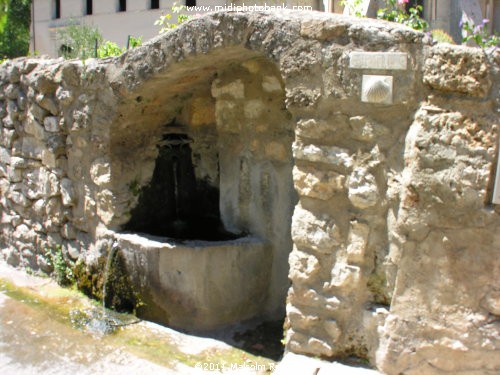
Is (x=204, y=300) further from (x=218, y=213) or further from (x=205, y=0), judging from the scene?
Result: (x=205, y=0)

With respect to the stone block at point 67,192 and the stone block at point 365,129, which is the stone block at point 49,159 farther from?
the stone block at point 365,129

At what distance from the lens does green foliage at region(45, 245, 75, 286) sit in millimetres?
4676

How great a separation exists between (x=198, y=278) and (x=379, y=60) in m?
2.05

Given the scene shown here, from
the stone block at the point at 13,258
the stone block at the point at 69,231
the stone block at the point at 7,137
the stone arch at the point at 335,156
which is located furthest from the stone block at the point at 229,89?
the stone block at the point at 13,258

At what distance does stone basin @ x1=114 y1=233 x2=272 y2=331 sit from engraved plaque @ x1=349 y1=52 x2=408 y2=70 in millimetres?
1746

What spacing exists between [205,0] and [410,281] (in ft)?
37.8

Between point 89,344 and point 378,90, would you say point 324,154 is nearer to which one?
point 378,90

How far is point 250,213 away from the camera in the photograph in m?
4.29

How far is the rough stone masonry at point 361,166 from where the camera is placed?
2.45m

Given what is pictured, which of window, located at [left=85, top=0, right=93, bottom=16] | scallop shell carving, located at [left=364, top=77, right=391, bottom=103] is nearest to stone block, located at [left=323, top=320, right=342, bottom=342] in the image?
scallop shell carving, located at [left=364, top=77, right=391, bottom=103]

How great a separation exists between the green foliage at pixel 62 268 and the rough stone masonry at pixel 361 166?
998 millimetres

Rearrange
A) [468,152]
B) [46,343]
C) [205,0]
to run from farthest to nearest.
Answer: [205,0], [46,343], [468,152]

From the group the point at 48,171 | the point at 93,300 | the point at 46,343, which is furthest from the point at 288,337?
the point at 48,171

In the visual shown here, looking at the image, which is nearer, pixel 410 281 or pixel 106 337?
pixel 410 281
